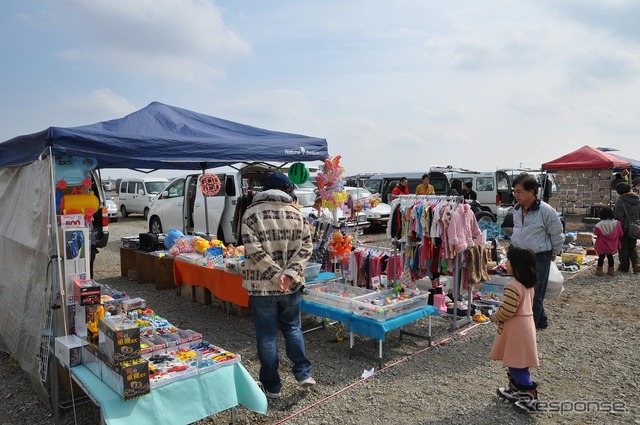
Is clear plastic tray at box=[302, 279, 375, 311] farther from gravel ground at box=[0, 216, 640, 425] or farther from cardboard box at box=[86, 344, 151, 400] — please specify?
cardboard box at box=[86, 344, 151, 400]

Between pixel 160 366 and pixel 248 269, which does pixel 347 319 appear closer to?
pixel 248 269

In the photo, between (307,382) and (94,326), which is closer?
(94,326)

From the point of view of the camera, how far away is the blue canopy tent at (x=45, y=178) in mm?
3566

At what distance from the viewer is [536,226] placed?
452 cm

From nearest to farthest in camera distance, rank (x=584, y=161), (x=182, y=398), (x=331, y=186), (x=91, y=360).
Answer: (x=182, y=398) → (x=91, y=360) → (x=331, y=186) → (x=584, y=161)

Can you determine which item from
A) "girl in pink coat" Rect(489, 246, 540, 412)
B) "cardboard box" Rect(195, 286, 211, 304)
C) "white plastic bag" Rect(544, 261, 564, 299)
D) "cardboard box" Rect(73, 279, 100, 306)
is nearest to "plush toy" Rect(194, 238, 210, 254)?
"cardboard box" Rect(195, 286, 211, 304)

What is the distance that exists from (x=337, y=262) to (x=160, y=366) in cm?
330

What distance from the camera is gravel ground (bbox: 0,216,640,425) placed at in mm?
3361

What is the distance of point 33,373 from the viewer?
12.0 ft

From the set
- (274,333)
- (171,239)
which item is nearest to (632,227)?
(274,333)

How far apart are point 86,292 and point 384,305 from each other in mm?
2545

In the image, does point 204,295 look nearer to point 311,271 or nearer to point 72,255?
point 311,271

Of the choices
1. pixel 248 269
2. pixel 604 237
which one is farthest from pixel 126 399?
pixel 604 237

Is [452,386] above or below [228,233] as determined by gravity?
below
